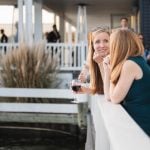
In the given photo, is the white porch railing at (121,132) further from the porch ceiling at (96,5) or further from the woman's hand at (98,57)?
the porch ceiling at (96,5)

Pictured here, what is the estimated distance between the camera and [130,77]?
384 cm

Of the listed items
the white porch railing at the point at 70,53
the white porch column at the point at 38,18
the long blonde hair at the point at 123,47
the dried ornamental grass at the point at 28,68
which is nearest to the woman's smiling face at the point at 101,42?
the long blonde hair at the point at 123,47

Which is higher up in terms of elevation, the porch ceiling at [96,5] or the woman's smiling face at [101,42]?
the porch ceiling at [96,5]

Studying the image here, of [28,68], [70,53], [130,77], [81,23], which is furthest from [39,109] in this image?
[81,23]

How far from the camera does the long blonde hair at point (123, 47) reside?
3938mm

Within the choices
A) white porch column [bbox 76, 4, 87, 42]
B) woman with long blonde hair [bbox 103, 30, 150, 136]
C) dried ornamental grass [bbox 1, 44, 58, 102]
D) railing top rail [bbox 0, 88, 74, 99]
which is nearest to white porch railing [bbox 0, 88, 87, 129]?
railing top rail [bbox 0, 88, 74, 99]

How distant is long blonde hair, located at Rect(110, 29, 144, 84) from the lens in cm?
394

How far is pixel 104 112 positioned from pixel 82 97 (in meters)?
5.06

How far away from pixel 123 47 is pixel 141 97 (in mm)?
401

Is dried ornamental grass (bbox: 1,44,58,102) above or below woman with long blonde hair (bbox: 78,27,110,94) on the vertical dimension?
below

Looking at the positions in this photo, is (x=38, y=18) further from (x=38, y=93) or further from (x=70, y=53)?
(x=38, y=93)

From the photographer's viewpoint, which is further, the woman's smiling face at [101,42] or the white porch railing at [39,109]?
the white porch railing at [39,109]

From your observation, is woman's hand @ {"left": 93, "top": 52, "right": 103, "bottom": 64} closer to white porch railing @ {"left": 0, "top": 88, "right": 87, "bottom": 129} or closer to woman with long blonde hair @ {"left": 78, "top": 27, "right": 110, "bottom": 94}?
woman with long blonde hair @ {"left": 78, "top": 27, "right": 110, "bottom": 94}

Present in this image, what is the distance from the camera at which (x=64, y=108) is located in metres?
10.1
